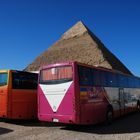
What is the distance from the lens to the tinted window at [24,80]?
42.6 feet

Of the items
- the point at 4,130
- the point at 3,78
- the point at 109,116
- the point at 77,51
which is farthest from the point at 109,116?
the point at 77,51

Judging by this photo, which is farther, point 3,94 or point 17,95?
point 17,95

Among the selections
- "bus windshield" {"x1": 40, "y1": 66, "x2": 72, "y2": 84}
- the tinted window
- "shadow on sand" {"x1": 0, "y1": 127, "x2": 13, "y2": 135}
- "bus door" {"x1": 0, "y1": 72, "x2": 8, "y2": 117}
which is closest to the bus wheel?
"bus windshield" {"x1": 40, "y1": 66, "x2": 72, "y2": 84}

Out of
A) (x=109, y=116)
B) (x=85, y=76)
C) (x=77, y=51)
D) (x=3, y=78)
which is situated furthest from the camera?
(x=77, y=51)

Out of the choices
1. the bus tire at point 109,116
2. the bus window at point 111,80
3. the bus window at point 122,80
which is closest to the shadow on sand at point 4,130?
the bus tire at point 109,116

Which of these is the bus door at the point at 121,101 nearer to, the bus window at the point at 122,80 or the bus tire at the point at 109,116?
the bus window at the point at 122,80

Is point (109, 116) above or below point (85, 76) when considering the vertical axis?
below

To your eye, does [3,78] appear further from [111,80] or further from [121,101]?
[121,101]

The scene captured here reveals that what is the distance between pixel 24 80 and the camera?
534 inches

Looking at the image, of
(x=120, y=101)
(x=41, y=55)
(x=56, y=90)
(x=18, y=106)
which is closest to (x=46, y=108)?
(x=56, y=90)

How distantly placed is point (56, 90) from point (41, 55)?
150 metres

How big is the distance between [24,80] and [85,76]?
347 centimetres

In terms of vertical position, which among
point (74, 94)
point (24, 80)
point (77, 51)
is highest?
point (77, 51)

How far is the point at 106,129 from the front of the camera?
38.8ft
